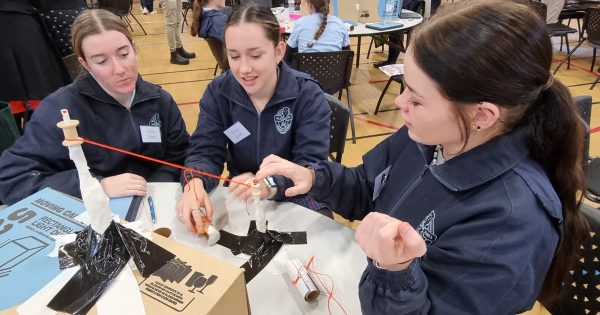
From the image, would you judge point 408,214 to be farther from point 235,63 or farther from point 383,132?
point 383,132

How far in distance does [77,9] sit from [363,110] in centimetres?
270

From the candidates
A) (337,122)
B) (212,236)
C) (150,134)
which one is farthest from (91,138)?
(337,122)

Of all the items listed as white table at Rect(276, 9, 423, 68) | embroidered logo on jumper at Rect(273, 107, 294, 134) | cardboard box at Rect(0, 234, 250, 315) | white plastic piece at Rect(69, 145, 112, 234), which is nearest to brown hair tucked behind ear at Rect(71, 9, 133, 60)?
embroidered logo on jumper at Rect(273, 107, 294, 134)

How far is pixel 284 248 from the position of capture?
3.43 ft

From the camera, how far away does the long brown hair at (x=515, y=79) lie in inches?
27.5

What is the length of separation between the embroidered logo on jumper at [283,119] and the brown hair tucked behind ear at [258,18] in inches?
10.8

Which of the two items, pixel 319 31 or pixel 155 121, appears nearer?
pixel 155 121

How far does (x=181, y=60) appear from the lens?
5.39m

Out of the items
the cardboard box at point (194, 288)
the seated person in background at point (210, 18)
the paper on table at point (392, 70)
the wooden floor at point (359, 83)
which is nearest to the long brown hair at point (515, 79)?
the cardboard box at point (194, 288)

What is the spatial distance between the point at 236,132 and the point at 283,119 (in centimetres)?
21

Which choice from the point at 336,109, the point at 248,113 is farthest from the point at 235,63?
the point at 336,109

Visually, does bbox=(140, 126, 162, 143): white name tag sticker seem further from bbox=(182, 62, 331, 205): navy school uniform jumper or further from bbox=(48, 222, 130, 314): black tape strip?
bbox=(48, 222, 130, 314): black tape strip

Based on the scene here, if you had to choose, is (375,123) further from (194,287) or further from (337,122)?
(194,287)

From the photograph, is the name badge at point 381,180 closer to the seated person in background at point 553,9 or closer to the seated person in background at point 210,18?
the seated person in background at point 210,18
